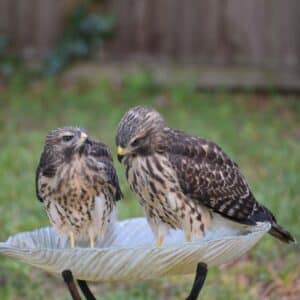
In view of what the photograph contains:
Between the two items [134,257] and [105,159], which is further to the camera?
[105,159]

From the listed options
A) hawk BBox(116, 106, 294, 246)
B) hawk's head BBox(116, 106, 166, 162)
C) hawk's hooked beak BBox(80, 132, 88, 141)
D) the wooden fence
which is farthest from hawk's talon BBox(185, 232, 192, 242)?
the wooden fence

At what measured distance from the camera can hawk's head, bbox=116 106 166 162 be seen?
4.05 meters

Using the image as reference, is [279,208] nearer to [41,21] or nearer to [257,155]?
[257,155]

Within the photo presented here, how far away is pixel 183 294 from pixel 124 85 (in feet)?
19.1

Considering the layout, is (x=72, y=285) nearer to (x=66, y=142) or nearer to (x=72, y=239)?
(x=72, y=239)

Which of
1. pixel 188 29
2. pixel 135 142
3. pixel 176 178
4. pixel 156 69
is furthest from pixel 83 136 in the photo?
pixel 188 29

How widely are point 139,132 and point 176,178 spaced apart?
301mm

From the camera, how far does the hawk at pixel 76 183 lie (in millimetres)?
4371

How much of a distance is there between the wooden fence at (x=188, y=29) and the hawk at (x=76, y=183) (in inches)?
288

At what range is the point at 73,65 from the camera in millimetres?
12164

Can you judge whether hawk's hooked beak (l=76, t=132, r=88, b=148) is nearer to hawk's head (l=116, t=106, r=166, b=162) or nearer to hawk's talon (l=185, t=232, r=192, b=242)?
hawk's head (l=116, t=106, r=166, b=162)

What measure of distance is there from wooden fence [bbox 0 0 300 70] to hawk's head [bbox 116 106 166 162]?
24.6ft

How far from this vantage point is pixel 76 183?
4.36m

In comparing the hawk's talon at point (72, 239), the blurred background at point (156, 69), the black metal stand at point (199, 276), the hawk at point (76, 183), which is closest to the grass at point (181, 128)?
the blurred background at point (156, 69)
